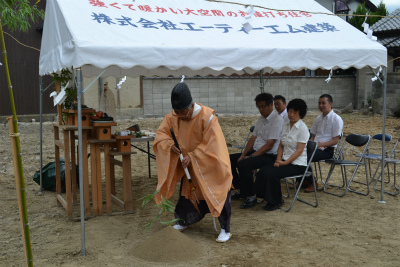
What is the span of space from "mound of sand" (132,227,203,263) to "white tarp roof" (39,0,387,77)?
5.38 feet

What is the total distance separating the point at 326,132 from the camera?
20.2 feet

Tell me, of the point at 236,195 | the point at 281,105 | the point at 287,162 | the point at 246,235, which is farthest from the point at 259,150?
the point at 246,235

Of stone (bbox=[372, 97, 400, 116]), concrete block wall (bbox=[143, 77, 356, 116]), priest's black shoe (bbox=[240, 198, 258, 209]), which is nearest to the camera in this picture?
priest's black shoe (bbox=[240, 198, 258, 209])

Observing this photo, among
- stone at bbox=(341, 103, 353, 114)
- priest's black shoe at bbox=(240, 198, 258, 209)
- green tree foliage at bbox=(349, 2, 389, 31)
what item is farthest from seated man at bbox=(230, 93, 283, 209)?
green tree foliage at bbox=(349, 2, 389, 31)

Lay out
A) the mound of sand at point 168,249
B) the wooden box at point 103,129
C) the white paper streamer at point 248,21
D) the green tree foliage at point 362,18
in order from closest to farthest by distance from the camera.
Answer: the mound of sand at point 168,249, the wooden box at point 103,129, the white paper streamer at point 248,21, the green tree foliage at point 362,18

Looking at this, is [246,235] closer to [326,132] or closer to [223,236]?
[223,236]

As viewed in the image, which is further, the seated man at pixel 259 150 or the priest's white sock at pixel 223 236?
the seated man at pixel 259 150

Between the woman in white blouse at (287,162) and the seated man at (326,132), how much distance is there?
64 cm

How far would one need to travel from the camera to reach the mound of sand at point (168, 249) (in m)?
3.87

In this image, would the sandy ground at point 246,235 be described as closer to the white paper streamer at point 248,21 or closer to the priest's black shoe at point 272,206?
the priest's black shoe at point 272,206

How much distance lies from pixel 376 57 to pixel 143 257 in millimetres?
3637

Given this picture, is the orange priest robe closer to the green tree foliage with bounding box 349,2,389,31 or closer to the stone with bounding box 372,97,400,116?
the stone with bounding box 372,97,400,116

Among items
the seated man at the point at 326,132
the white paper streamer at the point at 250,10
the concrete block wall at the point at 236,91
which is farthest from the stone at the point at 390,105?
the white paper streamer at the point at 250,10

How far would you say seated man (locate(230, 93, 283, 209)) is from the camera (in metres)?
5.57
